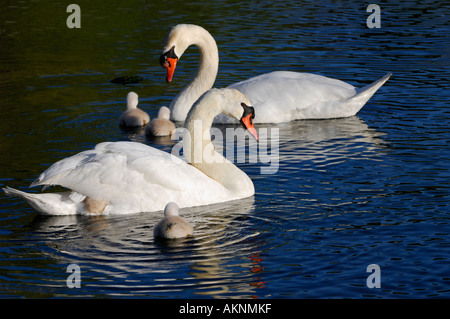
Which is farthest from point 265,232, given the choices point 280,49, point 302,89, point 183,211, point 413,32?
point 413,32

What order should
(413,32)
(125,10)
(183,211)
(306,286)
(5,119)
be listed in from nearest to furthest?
(306,286), (183,211), (5,119), (413,32), (125,10)

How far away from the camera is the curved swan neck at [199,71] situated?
1474cm

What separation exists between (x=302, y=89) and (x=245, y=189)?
4.63 m

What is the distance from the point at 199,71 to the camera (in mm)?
15086

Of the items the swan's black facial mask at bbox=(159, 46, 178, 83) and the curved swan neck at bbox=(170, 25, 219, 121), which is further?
the curved swan neck at bbox=(170, 25, 219, 121)

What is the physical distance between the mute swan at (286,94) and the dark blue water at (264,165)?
26 cm

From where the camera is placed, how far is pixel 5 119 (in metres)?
14.2

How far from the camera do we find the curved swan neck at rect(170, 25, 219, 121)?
14742 millimetres

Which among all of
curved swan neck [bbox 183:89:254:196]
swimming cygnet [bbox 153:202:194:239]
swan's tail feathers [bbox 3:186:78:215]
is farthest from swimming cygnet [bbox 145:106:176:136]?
swimming cygnet [bbox 153:202:194:239]

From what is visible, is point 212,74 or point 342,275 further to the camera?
point 212,74

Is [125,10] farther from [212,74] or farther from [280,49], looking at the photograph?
[212,74]

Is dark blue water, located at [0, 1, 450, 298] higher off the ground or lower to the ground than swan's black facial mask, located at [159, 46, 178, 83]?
lower

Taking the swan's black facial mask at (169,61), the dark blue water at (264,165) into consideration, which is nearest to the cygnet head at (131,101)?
the dark blue water at (264,165)

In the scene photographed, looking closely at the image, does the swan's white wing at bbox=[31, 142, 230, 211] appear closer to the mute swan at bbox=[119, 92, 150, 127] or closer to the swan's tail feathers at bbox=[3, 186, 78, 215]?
the swan's tail feathers at bbox=[3, 186, 78, 215]
